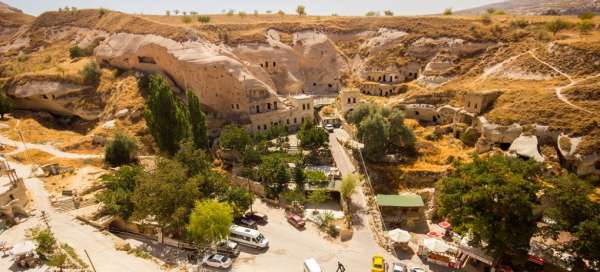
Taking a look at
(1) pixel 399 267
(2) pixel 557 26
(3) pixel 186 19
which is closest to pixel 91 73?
(3) pixel 186 19

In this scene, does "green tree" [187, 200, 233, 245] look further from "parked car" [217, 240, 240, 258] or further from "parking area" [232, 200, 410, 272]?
"parking area" [232, 200, 410, 272]

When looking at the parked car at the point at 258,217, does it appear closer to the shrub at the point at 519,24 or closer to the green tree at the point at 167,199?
the green tree at the point at 167,199

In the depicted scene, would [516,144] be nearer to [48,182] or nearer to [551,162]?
[551,162]

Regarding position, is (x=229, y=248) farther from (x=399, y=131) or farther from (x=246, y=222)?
(x=399, y=131)

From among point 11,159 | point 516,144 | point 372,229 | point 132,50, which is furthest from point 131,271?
point 132,50

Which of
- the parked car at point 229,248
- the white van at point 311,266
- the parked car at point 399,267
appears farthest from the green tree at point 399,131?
the parked car at point 229,248

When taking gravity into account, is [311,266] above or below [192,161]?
below
